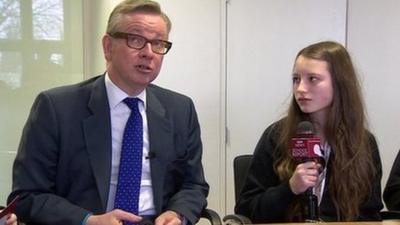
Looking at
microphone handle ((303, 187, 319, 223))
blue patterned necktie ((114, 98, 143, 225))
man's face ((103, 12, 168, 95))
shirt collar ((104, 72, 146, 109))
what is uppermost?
man's face ((103, 12, 168, 95))

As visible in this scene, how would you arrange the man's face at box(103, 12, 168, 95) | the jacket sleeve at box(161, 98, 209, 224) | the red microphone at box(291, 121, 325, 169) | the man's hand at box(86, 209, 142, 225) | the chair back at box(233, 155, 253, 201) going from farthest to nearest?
1. the chair back at box(233, 155, 253, 201)
2. the jacket sleeve at box(161, 98, 209, 224)
3. the man's face at box(103, 12, 168, 95)
4. the red microphone at box(291, 121, 325, 169)
5. the man's hand at box(86, 209, 142, 225)

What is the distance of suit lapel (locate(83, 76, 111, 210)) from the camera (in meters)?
1.79

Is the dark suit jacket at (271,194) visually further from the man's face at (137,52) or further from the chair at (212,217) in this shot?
the man's face at (137,52)

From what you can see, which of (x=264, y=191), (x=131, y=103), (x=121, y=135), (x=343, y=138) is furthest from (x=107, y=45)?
(x=343, y=138)

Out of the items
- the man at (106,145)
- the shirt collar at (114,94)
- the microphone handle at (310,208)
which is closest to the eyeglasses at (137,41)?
the man at (106,145)

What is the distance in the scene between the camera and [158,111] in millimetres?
1995

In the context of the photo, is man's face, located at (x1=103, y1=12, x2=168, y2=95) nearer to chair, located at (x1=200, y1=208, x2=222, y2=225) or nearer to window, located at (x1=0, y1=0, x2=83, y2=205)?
chair, located at (x1=200, y1=208, x2=222, y2=225)

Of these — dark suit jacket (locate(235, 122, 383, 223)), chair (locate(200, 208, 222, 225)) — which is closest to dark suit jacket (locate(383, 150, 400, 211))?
dark suit jacket (locate(235, 122, 383, 223))

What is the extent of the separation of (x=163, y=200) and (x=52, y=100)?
0.60 meters

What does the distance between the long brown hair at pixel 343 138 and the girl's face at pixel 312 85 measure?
3 centimetres

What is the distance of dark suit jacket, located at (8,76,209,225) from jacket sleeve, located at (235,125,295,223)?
0.27 m

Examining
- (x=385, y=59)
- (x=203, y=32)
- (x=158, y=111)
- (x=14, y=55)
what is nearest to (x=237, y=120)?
(x=203, y=32)

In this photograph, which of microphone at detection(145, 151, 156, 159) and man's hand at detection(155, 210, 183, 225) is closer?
man's hand at detection(155, 210, 183, 225)

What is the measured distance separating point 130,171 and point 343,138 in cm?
96
